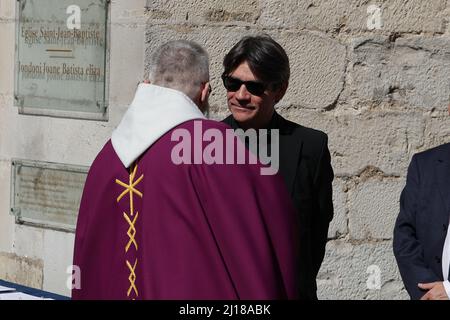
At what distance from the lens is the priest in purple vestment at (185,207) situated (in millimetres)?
3734

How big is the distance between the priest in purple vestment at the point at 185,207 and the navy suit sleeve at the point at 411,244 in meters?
0.86

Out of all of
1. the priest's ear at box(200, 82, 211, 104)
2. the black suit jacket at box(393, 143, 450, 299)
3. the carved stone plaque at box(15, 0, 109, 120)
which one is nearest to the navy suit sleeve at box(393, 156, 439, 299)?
the black suit jacket at box(393, 143, 450, 299)

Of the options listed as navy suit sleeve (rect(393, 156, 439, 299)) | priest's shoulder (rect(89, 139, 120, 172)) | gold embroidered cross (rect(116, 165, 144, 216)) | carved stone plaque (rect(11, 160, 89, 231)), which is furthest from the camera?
carved stone plaque (rect(11, 160, 89, 231))

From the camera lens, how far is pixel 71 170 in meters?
6.26

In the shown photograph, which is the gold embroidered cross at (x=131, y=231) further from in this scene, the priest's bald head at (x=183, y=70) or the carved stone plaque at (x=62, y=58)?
the carved stone plaque at (x=62, y=58)

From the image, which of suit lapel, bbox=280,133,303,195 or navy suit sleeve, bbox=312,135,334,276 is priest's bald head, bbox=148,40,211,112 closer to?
suit lapel, bbox=280,133,303,195

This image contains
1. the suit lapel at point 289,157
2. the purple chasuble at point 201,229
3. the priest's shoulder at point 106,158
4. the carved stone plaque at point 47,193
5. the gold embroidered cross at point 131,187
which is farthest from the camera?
the carved stone plaque at point 47,193

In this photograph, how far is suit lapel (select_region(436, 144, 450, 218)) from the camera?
460 cm

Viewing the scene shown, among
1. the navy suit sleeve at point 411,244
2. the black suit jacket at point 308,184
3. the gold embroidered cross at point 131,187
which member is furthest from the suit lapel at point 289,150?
the gold embroidered cross at point 131,187

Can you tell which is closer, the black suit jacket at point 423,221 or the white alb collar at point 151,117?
the white alb collar at point 151,117

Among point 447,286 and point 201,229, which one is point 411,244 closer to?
point 447,286

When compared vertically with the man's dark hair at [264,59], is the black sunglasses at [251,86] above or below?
below

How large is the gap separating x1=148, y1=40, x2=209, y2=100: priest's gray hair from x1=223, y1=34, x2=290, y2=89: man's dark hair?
0.83m
